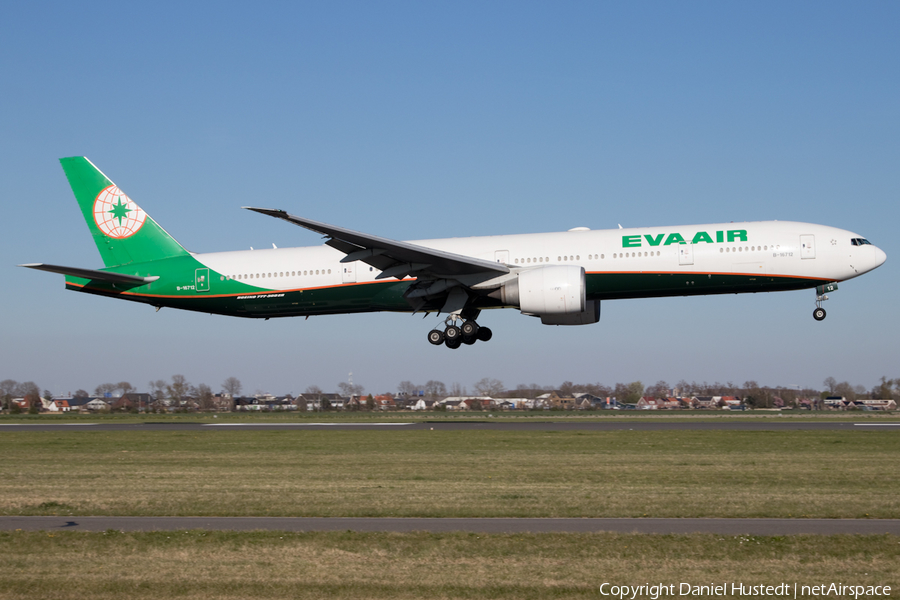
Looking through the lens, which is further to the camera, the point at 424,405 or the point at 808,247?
the point at 424,405

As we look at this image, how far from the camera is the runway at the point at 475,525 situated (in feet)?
42.6

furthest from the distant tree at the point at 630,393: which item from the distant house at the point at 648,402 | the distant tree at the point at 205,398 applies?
the distant tree at the point at 205,398

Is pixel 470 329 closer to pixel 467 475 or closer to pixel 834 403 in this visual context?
pixel 467 475

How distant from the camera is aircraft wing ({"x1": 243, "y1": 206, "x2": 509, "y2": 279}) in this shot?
28219 mm

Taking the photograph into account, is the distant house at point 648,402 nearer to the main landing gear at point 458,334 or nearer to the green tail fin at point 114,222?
the main landing gear at point 458,334

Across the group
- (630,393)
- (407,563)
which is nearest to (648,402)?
(630,393)

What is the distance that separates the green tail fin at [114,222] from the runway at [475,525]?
Answer: 23.2 meters

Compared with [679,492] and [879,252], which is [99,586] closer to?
[679,492]

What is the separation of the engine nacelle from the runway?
50.9ft

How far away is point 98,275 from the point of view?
111 feet

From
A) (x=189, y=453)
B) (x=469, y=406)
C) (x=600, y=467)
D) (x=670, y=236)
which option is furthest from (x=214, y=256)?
(x=469, y=406)

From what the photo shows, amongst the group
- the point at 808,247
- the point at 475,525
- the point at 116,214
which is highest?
the point at 116,214

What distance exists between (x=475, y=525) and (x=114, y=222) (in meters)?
29.1

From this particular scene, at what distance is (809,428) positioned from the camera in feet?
109
